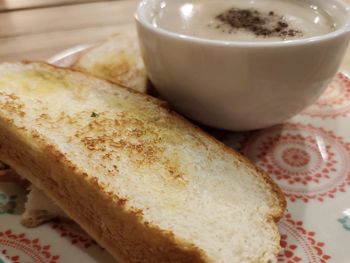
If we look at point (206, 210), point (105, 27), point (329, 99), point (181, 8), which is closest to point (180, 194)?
point (206, 210)

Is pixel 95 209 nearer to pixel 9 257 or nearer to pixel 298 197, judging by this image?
pixel 9 257

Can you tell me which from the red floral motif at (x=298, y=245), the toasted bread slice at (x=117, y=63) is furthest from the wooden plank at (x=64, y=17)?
the red floral motif at (x=298, y=245)

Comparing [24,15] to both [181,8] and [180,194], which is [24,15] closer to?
[181,8]

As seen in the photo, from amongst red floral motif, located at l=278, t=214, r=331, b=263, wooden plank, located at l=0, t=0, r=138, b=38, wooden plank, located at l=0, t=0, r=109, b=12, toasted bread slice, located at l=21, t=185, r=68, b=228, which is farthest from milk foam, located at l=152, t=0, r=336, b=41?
wooden plank, located at l=0, t=0, r=109, b=12

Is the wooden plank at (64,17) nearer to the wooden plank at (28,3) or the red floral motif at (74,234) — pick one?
the wooden plank at (28,3)

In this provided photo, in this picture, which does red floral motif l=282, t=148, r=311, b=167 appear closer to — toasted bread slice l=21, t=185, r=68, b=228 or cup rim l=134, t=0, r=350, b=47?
cup rim l=134, t=0, r=350, b=47

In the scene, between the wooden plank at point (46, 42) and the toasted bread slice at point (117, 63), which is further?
the wooden plank at point (46, 42)

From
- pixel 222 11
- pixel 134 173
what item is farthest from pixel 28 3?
pixel 134 173
